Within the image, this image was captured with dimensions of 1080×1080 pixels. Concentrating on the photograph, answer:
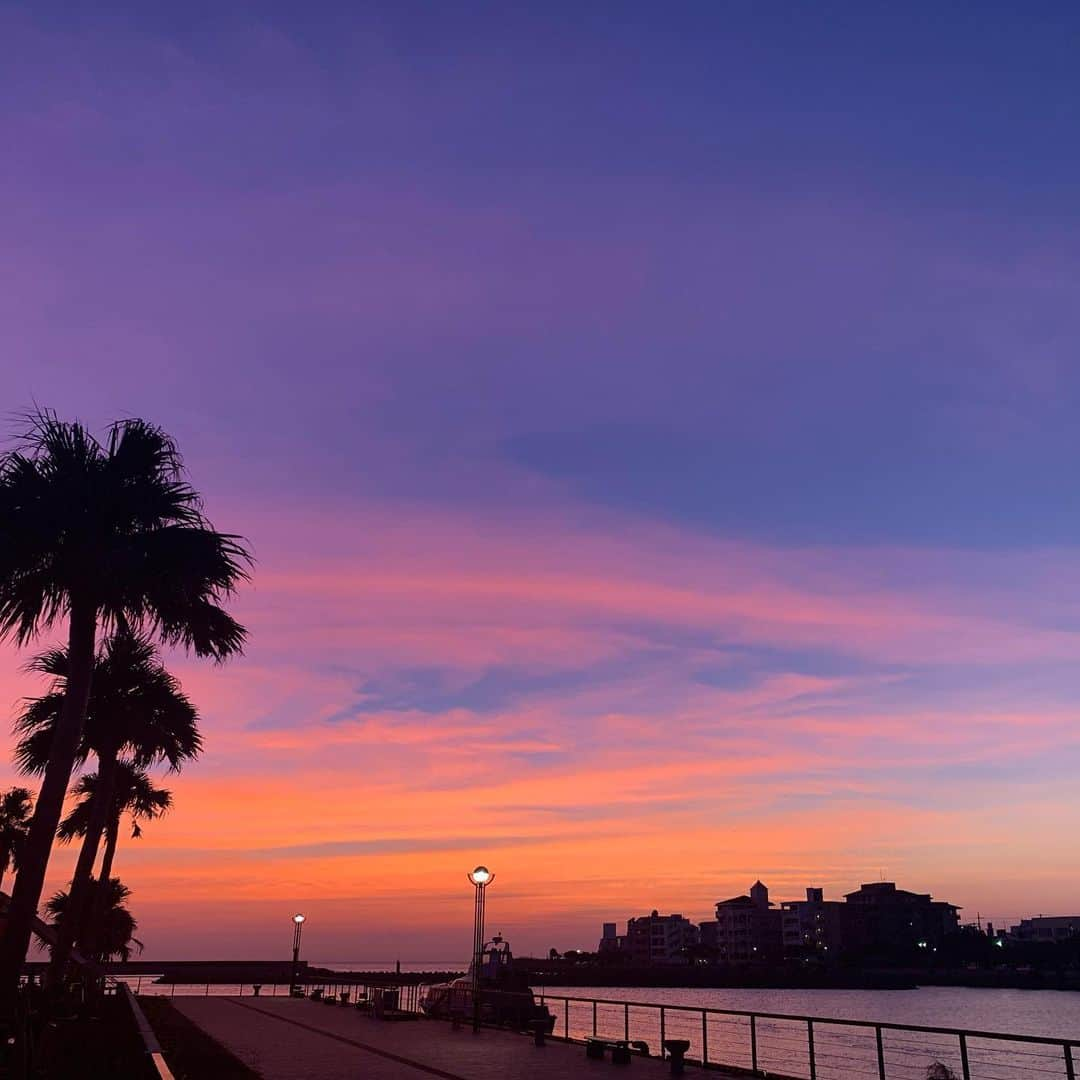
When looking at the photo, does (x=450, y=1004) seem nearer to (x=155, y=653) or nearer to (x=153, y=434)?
(x=155, y=653)

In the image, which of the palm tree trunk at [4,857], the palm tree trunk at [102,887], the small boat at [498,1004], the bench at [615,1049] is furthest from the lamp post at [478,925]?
the palm tree trunk at [4,857]

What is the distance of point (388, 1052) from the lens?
26594mm

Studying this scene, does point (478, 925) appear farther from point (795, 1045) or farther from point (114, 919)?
point (795, 1045)

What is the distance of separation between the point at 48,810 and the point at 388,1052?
12.5 meters

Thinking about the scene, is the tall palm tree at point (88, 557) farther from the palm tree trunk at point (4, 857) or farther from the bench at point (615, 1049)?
the palm tree trunk at point (4, 857)

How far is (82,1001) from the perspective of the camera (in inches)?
1126

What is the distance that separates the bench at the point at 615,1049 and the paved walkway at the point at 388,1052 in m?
0.26

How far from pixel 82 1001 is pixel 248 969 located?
173 m

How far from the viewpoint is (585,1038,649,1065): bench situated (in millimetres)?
24578

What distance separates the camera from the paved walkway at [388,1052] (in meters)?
22.1

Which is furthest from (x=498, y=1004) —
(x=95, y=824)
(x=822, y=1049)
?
(x=822, y=1049)

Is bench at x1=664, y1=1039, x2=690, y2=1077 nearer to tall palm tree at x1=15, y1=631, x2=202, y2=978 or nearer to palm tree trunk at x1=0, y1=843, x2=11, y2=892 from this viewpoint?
tall palm tree at x1=15, y1=631, x2=202, y2=978

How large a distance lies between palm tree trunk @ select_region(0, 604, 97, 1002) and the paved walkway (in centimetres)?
625

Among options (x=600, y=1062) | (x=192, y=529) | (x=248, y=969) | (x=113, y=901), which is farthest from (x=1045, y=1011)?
(x=192, y=529)
